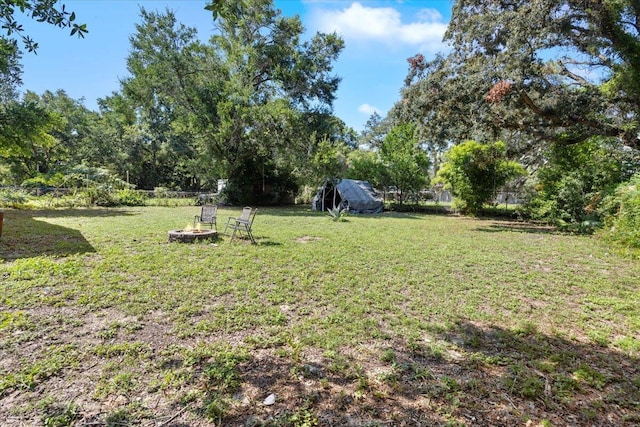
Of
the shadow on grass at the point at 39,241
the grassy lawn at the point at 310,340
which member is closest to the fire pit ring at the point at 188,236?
the grassy lawn at the point at 310,340

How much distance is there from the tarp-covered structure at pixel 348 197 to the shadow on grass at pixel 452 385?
1463 centimetres

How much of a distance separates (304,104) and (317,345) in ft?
60.1

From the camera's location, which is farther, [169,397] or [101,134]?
[101,134]

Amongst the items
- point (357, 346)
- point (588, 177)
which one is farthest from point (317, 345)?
point (588, 177)

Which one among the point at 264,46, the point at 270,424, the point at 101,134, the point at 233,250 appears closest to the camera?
the point at 270,424

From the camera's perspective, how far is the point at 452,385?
7.86 feet

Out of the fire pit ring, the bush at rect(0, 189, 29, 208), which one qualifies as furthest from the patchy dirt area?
the bush at rect(0, 189, 29, 208)

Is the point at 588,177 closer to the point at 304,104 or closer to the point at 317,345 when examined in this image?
the point at 317,345

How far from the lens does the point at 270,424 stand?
6.39 ft

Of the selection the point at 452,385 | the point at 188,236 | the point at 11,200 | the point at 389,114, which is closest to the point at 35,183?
the point at 11,200

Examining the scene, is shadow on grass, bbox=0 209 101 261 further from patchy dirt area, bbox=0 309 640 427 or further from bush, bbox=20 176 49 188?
bush, bbox=20 176 49 188

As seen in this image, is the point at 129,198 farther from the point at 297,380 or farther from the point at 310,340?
the point at 297,380

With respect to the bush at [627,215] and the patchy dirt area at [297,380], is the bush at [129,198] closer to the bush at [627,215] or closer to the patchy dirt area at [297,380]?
the patchy dirt area at [297,380]

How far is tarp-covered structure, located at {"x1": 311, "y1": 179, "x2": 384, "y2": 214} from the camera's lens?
17.7 m
